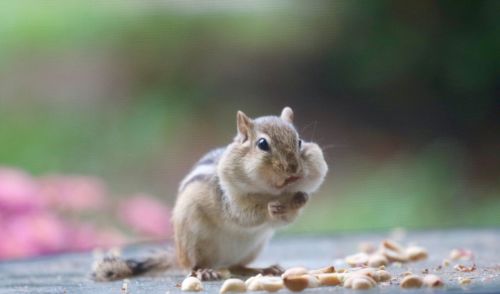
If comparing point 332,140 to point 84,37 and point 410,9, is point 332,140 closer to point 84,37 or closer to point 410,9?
point 410,9

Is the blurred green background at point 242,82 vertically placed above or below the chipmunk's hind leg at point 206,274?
above

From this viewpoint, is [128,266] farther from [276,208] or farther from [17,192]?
[17,192]

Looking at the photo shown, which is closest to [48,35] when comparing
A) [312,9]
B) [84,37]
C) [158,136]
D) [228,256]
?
[84,37]

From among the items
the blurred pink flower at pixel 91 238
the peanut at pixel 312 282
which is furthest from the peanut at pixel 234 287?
the blurred pink flower at pixel 91 238

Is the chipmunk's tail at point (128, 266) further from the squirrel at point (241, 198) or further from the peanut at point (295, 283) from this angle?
the peanut at point (295, 283)

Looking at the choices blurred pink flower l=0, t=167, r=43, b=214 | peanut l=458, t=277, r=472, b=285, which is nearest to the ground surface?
peanut l=458, t=277, r=472, b=285

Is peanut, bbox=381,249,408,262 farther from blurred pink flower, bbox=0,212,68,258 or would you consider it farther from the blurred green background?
blurred pink flower, bbox=0,212,68,258

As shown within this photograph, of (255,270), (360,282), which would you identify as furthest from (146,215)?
(360,282)
